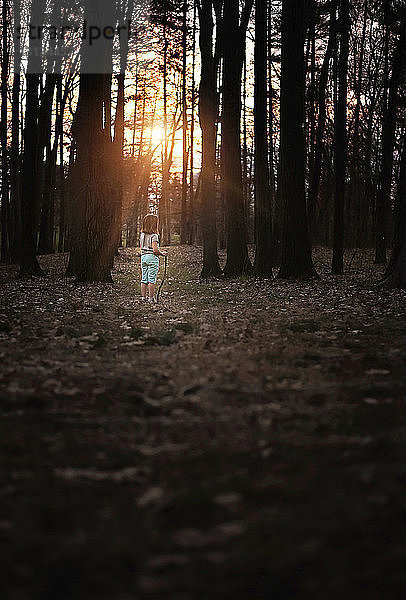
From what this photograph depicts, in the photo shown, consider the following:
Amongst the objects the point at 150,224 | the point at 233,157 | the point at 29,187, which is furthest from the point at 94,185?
the point at 233,157

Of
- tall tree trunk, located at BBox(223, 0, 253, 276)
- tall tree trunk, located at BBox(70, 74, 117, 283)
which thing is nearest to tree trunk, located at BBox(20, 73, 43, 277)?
tall tree trunk, located at BBox(70, 74, 117, 283)

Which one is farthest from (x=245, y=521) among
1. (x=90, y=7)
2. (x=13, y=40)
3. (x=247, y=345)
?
(x=13, y=40)

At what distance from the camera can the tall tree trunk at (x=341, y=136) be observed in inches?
722

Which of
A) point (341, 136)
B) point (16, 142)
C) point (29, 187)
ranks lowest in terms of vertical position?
point (29, 187)

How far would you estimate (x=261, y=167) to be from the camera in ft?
60.3

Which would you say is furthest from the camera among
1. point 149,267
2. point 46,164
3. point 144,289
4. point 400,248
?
point 46,164

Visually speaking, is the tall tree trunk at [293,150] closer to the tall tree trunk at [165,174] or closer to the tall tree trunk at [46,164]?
the tall tree trunk at [46,164]

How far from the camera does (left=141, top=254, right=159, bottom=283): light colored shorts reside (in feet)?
41.8

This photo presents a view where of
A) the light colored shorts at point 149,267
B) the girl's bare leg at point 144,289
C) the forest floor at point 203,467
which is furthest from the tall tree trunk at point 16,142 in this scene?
the forest floor at point 203,467

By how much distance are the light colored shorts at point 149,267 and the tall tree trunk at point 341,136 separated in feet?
26.9

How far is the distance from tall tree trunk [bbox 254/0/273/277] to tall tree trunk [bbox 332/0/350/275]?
7.34ft

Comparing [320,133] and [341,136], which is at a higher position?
[320,133]

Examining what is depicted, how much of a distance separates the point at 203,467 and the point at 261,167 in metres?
16.0

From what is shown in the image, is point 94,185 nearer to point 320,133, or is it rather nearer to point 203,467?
point 320,133
